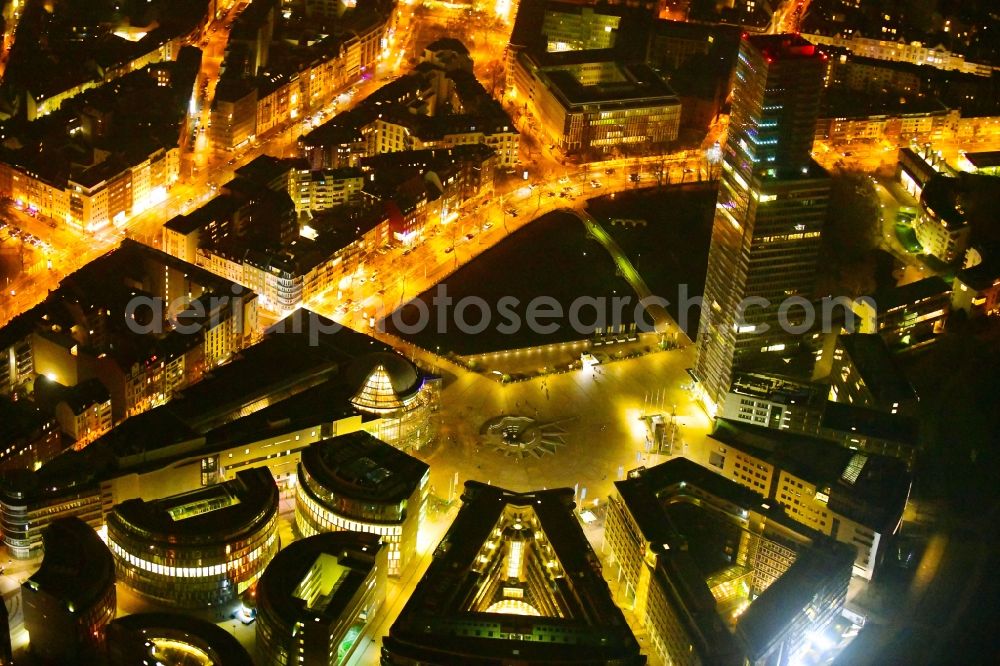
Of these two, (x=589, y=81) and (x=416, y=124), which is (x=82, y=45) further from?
(x=589, y=81)

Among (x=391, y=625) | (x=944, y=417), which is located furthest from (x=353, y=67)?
(x=391, y=625)

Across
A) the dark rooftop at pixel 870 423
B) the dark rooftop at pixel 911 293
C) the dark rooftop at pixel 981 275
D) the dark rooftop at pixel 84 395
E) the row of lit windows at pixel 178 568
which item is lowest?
the row of lit windows at pixel 178 568

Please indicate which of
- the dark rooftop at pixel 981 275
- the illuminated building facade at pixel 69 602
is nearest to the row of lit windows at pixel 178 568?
the illuminated building facade at pixel 69 602

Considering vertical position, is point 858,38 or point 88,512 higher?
point 858,38

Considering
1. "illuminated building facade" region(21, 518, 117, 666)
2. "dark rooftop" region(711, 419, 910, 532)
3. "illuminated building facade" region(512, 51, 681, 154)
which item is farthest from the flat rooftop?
"illuminated building facade" region(21, 518, 117, 666)

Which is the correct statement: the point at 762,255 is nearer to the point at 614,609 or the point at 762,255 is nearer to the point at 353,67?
the point at 614,609

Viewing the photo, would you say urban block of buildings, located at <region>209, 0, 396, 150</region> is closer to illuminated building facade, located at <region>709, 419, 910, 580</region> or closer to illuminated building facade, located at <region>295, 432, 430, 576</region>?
illuminated building facade, located at <region>295, 432, 430, 576</region>

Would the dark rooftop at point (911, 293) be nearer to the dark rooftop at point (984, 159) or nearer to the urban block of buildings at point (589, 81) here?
the dark rooftop at point (984, 159)
